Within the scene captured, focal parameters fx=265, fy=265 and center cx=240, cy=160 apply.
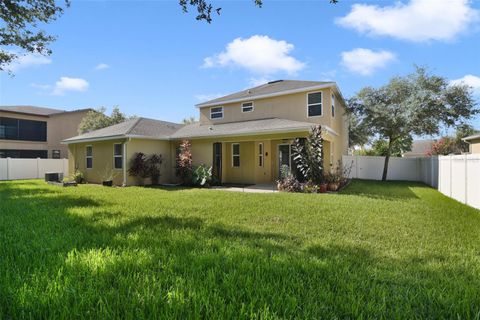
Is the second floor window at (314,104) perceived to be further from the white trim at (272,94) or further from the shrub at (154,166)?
the shrub at (154,166)

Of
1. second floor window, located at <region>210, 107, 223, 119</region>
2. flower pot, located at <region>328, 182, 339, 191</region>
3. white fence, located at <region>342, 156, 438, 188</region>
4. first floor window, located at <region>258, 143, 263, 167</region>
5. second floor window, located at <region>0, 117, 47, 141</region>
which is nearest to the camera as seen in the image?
flower pot, located at <region>328, 182, 339, 191</region>

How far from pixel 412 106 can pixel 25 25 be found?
20.9 m

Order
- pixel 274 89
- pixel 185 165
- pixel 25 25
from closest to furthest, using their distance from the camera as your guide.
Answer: pixel 25 25
pixel 185 165
pixel 274 89

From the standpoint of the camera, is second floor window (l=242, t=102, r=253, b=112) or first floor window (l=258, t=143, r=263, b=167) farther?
second floor window (l=242, t=102, r=253, b=112)

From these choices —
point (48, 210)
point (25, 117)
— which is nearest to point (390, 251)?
point (48, 210)

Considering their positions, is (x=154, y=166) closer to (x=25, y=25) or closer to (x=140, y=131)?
(x=140, y=131)

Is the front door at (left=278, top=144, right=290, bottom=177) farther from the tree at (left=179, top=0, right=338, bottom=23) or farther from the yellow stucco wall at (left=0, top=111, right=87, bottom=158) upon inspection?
the yellow stucco wall at (left=0, top=111, right=87, bottom=158)

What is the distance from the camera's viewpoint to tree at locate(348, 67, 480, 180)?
55.6 feet

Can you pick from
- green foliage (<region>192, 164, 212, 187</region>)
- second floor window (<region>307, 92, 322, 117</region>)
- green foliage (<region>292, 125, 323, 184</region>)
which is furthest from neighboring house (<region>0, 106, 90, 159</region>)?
green foliage (<region>292, 125, 323, 184</region>)

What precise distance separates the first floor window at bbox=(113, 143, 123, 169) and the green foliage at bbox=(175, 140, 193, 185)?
11.1 feet

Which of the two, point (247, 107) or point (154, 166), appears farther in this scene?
point (247, 107)

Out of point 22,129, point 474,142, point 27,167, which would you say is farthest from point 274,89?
point 22,129

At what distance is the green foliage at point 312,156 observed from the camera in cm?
1164

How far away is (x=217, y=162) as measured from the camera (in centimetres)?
1548
